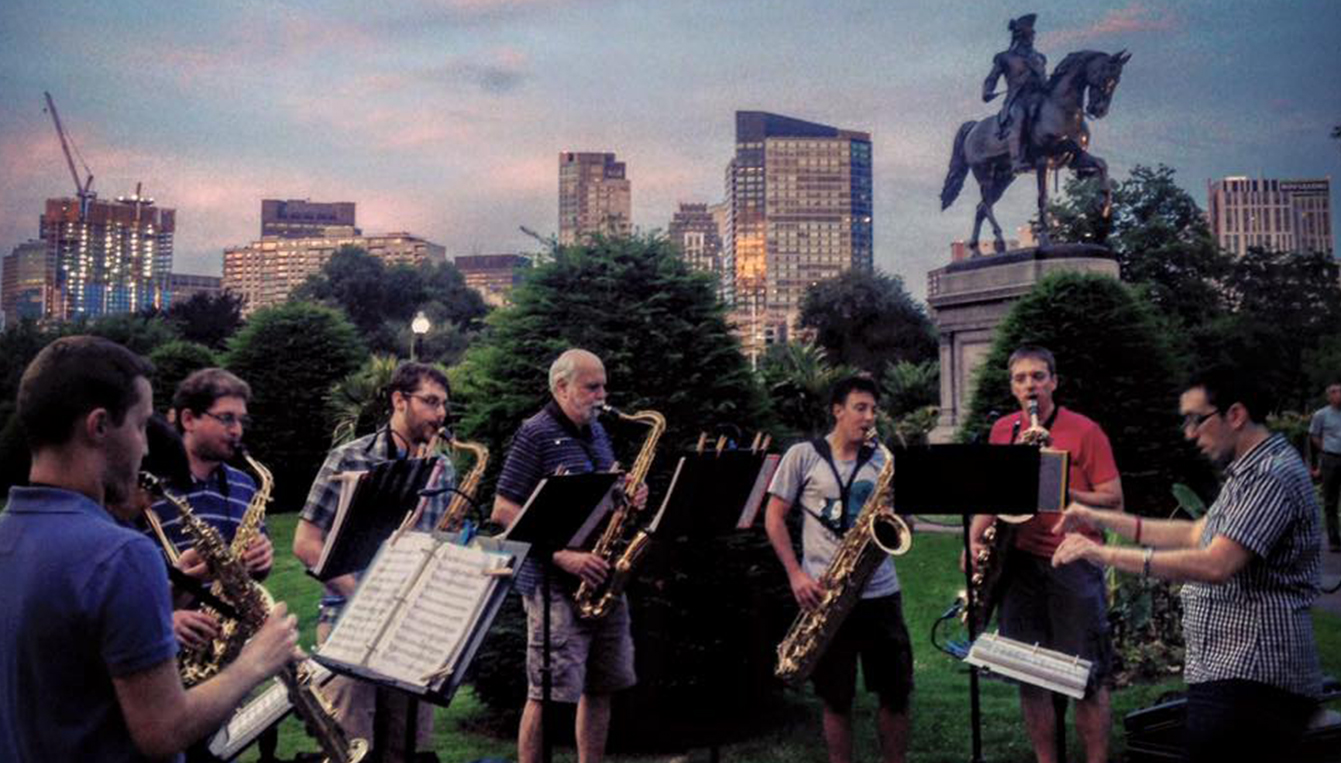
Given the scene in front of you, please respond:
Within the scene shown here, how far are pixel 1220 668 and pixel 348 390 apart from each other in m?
16.2

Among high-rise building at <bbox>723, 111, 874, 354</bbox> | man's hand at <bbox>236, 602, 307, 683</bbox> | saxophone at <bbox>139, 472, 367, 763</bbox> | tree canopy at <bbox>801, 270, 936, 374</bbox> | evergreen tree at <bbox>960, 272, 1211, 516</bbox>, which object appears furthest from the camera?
high-rise building at <bbox>723, 111, 874, 354</bbox>

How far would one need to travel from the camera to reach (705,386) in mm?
7570

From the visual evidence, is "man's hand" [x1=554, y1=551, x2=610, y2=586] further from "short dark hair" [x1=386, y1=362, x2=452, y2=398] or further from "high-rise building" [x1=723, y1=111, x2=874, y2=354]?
"high-rise building" [x1=723, y1=111, x2=874, y2=354]

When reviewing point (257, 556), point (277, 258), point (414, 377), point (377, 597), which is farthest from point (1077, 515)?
point (277, 258)

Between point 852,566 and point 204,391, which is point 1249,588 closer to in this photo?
point 852,566

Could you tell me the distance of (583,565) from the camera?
5656mm

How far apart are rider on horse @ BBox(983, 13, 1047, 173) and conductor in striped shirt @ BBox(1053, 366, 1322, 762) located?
685 inches

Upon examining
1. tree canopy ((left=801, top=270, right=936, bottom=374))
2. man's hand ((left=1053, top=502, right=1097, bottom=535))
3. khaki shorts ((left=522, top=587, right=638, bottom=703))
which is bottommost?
khaki shorts ((left=522, top=587, right=638, bottom=703))

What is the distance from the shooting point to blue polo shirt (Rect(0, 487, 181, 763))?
2287 mm

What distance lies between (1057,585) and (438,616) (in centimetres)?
356

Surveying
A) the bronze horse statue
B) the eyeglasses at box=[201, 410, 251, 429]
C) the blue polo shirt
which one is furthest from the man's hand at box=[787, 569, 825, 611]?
the bronze horse statue

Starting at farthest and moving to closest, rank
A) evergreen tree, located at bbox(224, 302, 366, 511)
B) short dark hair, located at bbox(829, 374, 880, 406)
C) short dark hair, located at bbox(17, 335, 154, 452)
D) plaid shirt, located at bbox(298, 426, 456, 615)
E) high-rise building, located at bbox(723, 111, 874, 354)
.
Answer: high-rise building, located at bbox(723, 111, 874, 354)
evergreen tree, located at bbox(224, 302, 366, 511)
short dark hair, located at bbox(829, 374, 880, 406)
plaid shirt, located at bbox(298, 426, 456, 615)
short dark hair, located at bbox(17, 335, 154, 452)

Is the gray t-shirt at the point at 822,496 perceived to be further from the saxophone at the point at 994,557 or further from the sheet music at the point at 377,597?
the sheet music at the point at 377,597

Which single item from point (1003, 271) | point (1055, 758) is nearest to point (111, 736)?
point (1055, 758)
